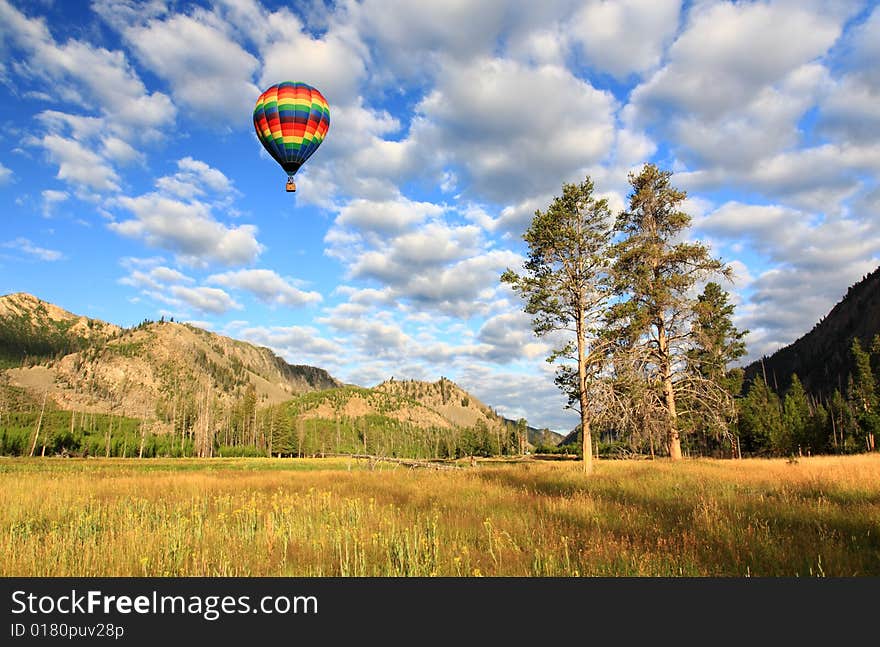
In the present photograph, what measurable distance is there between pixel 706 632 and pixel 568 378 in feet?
54.7

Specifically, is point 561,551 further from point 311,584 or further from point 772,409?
point 772,409

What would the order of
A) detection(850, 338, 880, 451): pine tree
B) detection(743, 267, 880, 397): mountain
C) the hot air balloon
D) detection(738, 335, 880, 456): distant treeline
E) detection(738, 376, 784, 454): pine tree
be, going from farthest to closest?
detection(743, 267, 880, 397): mountain
detection(738, 376, 784, 454): pine tree
detection(738, 335, 880, 456): distant treeline
detection(850, 338, 880, 451): pine tree
the hot air balloon

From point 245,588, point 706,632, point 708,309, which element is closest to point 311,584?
point 245,588

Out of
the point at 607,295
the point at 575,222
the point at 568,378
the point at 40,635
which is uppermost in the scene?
the point at 575,222

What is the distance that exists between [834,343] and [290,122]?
7515 inches

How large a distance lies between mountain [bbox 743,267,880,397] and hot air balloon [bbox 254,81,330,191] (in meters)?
135

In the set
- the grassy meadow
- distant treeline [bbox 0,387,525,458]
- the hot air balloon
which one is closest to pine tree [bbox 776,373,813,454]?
the grassy meadow

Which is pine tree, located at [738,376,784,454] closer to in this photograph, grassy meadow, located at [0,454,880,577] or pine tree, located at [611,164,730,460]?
pine tree, located at [611,164,730,460]

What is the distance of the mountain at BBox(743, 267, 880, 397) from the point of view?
13600cm

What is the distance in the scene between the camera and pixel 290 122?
80.0 ft

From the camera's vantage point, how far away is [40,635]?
4.07 metres

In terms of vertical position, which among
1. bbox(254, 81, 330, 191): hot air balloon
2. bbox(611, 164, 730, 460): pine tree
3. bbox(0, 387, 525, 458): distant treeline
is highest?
bbox(254, 81, 330, 191): hot air balloon

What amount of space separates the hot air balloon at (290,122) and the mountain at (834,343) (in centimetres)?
13468

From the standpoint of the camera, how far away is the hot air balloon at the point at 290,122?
24.4 metres
